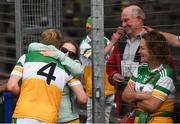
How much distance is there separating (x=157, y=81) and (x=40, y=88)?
1.12 meters

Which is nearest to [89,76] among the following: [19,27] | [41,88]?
[19,27]

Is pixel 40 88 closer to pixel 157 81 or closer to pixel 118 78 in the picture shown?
pixel 118 78

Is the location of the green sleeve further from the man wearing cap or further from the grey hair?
the man wearing cap

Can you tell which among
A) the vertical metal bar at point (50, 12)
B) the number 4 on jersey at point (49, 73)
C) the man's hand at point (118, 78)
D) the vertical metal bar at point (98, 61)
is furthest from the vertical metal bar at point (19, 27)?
the vertical metal bar at point (98, 61)

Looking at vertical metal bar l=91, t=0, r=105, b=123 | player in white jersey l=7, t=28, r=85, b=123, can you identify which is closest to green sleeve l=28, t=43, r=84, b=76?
player in white jersey l=7, t=28, r=85, b=123

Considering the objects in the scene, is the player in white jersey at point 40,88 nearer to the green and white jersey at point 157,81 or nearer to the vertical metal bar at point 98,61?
the vertical metal bar at point 98,61

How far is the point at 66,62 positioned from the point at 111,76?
0.74m

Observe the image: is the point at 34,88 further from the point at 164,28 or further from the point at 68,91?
the point at 164,28

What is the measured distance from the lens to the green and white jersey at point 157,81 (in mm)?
5184

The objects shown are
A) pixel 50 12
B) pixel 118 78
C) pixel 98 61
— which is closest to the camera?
pixel 98 61

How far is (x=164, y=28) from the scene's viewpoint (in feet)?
21.8

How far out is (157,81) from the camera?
5.23 metres

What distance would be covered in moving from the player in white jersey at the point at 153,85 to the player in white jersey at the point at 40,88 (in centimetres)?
68

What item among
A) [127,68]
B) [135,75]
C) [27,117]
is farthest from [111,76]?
[27,117]
